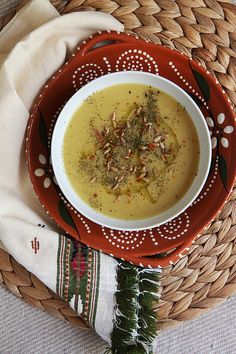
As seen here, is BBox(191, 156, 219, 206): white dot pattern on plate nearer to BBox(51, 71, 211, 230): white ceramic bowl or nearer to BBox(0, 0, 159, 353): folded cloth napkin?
BBox(51, 71, 211, 230): white ceramic bowl

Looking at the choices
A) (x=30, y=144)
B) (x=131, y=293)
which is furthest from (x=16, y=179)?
(x=131, y=293)

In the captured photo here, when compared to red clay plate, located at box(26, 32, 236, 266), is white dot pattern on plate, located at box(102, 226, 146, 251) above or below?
below

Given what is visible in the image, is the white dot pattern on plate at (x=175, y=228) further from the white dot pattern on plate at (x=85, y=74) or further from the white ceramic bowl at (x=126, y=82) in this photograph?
the white dot pattern on plate at (x=85, y=74)

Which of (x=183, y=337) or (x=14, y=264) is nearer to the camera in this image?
(x=14, y=264)

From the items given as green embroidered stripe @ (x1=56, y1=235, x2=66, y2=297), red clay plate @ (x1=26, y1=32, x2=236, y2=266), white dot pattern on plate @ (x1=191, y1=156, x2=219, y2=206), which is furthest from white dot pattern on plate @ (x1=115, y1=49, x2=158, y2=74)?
green embroidered stripe @ (x1=56, y1=235, x2=66, y2=297)

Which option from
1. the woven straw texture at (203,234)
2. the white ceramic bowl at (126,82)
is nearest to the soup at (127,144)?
the white ceramic bowl at (126,82)

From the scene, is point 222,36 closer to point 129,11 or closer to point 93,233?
point 129,11

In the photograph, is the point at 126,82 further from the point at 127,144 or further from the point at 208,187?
the point at 208,187
